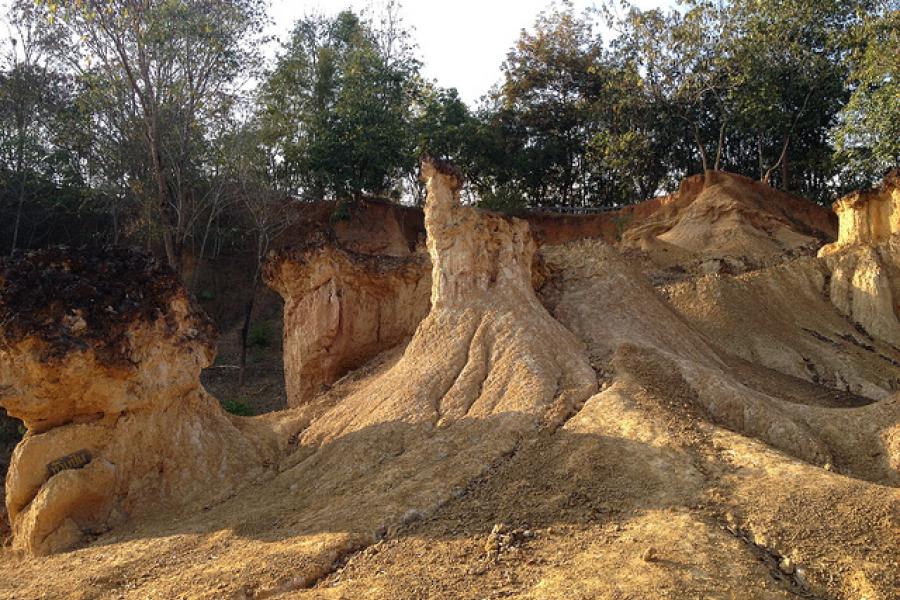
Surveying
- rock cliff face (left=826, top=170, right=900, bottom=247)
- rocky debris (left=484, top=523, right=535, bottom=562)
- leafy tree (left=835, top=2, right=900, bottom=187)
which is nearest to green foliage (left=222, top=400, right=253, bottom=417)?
rocky debris (left=484, top=523, right=535, bottom=562)

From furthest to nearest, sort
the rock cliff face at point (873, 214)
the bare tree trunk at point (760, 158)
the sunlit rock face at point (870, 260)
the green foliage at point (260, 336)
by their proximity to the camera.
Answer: the bare tree trunk at point (760, 158) < the green foliage at point (260, 336) < the rock cliff face at point (873, 214) < the sunlit rock face at point (870, 260)

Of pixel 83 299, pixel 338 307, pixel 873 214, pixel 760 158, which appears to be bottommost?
pixel 338 307

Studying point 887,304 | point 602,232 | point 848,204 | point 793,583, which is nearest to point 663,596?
point 793,583

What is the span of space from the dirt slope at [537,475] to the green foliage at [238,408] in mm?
4630

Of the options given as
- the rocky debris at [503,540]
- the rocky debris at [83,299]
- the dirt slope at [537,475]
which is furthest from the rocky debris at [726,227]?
the rocky debris at [503,540]

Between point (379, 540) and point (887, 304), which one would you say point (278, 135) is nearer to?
point (887, 304)

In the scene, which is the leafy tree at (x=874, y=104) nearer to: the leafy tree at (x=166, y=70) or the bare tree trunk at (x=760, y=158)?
the bare tree trunk at (x=760, y=158)

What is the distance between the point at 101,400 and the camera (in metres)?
10.5

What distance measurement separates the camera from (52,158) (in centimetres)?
2489

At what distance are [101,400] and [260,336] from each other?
14.8 metres

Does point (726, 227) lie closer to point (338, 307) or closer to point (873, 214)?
point (873, 214)

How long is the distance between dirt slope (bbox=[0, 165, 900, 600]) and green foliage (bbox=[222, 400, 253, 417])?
15.2ft

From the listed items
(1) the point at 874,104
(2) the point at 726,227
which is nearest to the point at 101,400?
(2) the point at 726,227

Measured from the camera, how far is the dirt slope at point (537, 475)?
7203mm
